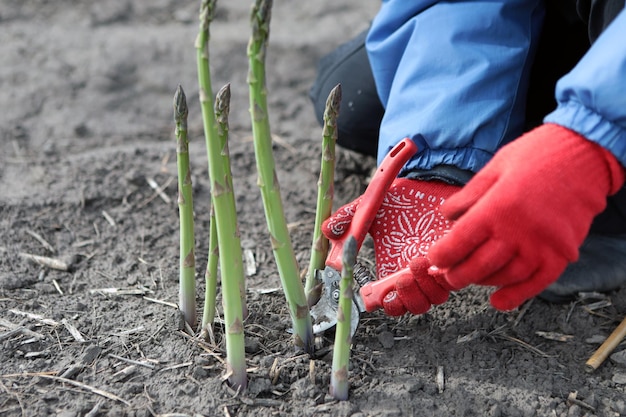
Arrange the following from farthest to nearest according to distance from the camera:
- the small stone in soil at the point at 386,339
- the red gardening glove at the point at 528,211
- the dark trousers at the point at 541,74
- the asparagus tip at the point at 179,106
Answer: the dark trousers at the point at 541,74 < the small stone in soil at the point at 386,339 < the asparagus tip at the point at 179,106 < the red gardening glove at the point at 528,211

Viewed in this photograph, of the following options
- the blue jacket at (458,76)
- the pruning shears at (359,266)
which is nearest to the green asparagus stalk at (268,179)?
the pruning shears at (359,266)

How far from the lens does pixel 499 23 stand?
5.12 feet

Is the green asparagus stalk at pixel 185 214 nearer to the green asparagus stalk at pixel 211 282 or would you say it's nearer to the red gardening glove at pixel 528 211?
the green asparagus stalk at pixel 211 282

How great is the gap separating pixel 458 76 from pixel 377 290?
500 mm

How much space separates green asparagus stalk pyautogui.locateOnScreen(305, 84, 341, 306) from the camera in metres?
1.26

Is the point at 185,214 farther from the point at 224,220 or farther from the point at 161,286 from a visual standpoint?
the point at 161,286

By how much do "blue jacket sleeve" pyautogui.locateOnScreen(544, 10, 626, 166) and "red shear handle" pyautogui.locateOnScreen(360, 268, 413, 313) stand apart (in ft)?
1.18

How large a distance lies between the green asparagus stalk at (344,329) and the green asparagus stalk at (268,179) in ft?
0.35

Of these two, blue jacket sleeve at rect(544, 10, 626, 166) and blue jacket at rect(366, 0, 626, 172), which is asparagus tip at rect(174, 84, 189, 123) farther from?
blue jacket sleeve at rect(544, 10, 626, 166)

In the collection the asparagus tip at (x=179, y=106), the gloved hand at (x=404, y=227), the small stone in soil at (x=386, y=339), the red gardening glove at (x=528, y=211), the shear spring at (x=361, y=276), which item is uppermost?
the asparagus tip at (x=179, y=106)

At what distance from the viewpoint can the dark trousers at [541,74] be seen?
1573mm

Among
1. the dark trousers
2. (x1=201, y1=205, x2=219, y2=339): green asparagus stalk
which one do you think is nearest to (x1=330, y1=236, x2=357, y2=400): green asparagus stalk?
(x1=201, y1=205, x2=219, y2=339): green asparagus stalk

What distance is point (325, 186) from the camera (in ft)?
4.37

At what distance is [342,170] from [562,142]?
101 centimetres
